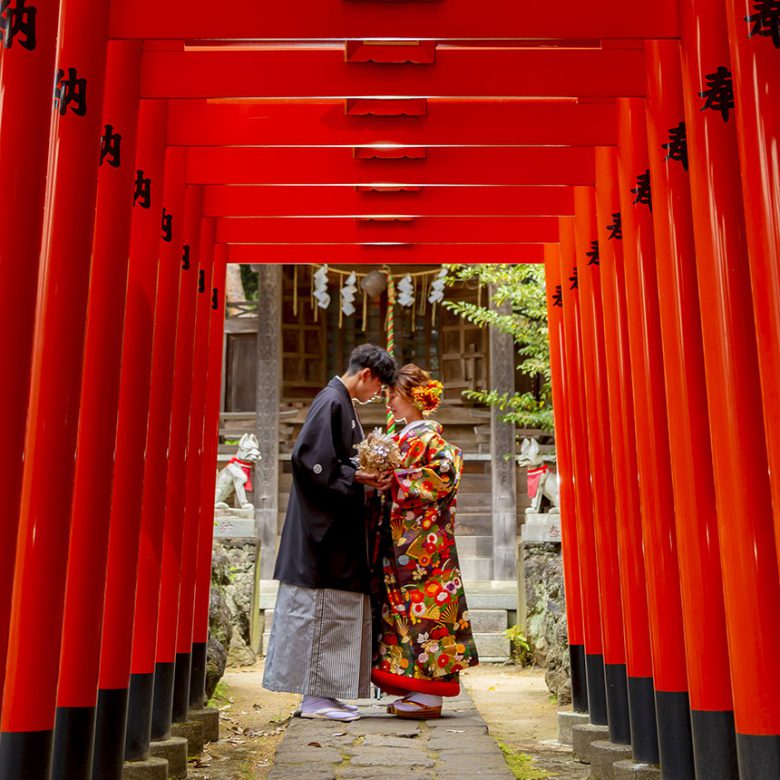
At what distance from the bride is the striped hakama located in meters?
0.21

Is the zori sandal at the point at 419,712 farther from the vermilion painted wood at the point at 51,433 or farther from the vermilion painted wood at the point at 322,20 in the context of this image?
the vermilion painted wood at the point at 322,20

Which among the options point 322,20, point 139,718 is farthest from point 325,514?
point 322,20

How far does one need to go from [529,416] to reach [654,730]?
22.3 feet

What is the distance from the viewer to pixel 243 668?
9297 millimetres

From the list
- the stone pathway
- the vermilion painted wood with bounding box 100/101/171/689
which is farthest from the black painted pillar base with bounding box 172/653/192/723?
the vermilion painted wood with bounding box 100/101/171/689

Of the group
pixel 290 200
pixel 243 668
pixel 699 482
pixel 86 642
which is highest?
pixel 290 200

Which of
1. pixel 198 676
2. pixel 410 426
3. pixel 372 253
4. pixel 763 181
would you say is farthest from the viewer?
pixel 372 253

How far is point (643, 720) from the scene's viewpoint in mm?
4336

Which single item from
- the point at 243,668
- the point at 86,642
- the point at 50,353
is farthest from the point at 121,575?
the point at 243,668

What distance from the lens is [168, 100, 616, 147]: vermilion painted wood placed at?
4930mm

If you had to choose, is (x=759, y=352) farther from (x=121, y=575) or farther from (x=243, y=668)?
(x=243, y=668)

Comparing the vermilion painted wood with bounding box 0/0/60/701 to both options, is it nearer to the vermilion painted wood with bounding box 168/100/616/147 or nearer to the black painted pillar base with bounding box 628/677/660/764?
the vermilion painted wood with bounding box 168/100/616/147

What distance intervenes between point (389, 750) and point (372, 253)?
11.6 ft

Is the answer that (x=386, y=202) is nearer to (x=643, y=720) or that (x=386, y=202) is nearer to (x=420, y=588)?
(x=420, y=588)
